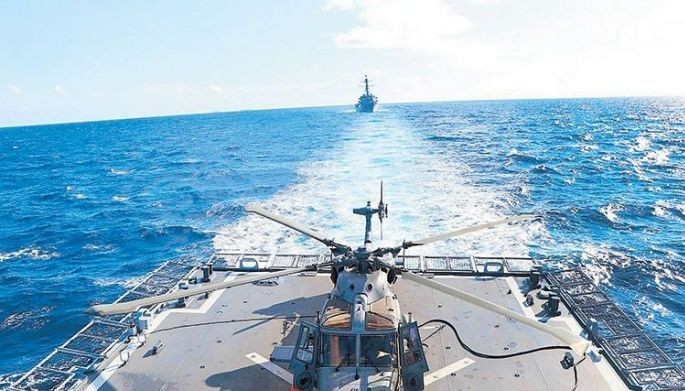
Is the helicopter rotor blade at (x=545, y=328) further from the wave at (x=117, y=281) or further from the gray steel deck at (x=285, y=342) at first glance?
the wave at (x=117, y=281)

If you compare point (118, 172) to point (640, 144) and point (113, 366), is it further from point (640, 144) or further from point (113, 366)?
point (640, 144)

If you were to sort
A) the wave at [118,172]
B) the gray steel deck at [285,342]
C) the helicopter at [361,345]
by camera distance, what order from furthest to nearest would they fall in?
the wave at [118,172] < the gray steel deck at [285,342] < the helicopter at [361,345]

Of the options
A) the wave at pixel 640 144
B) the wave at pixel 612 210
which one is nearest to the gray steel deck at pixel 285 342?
the wave at pixel 612 210

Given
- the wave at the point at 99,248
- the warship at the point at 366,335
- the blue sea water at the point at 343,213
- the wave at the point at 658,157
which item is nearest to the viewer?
the warship at the point at 366,335

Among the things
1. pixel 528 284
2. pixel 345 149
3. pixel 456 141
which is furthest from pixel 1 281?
pixel 456 141

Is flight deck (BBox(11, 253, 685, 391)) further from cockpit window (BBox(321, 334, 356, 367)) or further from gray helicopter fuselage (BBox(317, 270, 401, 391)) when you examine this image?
cockpit window (BBox(321, 334, 356, 367))

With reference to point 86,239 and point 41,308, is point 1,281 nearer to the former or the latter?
point 41,308

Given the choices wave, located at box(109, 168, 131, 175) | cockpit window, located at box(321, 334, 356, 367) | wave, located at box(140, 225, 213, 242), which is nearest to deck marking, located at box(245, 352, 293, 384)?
cockpit window, located at box(321, 334, 356, 367)
